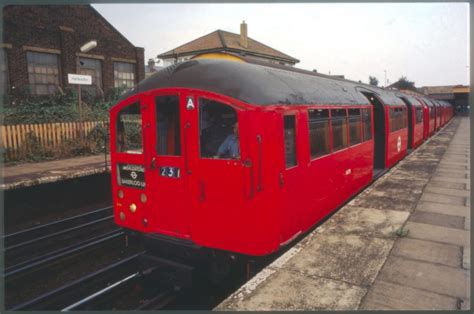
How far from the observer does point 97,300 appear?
18.0ft

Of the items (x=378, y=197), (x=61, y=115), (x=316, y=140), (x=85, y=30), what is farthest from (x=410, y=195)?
(x=85, y=30)

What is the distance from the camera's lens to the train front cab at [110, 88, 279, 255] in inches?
179

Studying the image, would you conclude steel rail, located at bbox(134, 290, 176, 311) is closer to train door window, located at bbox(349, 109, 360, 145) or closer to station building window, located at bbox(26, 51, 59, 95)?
train door window, located at bbox(349, 109, 360, 145)

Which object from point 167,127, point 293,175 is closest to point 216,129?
point 167,127

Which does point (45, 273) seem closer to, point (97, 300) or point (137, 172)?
point (97, 300)

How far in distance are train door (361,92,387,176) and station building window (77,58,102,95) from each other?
17.6m

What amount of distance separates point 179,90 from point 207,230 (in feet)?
6.06

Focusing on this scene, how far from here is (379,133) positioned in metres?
12.1

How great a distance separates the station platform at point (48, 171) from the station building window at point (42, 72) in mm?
8758

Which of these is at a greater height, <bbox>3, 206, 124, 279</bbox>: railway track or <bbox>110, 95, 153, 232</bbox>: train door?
<bbox>110, 95, 153, 232</bbox>: train door

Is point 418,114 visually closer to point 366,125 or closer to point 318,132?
point 366,125

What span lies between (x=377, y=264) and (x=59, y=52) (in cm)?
2196

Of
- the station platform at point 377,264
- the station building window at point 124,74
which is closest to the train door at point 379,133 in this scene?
the station platform at point 377,264

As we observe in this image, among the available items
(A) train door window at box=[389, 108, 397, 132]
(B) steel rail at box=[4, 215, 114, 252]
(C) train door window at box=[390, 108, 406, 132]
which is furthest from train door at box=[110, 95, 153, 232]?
(C) train door window at box=[390, 108, 406, 132]
